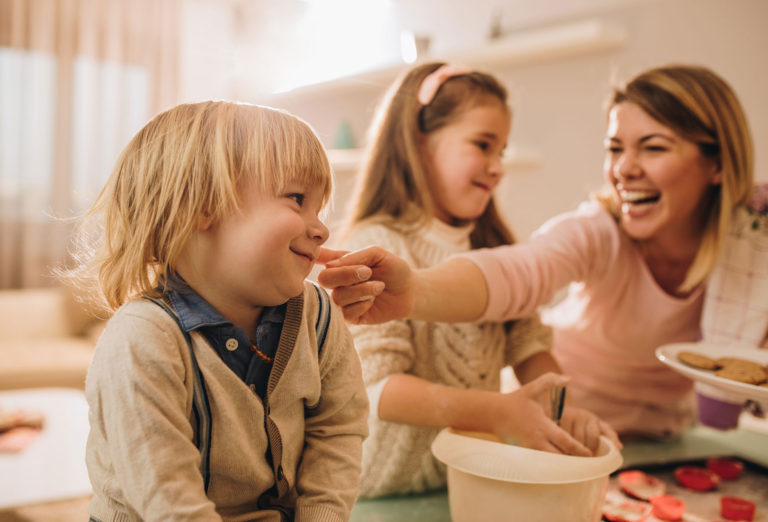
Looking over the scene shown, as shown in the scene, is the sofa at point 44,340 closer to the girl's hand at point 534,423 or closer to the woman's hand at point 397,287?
the woman's hand at point 397,287

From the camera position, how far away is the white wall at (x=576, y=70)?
1619 millimetres

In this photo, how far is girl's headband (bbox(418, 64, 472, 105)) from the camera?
97 cm

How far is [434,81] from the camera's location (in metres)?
0.97

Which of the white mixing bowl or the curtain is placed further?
the curtain

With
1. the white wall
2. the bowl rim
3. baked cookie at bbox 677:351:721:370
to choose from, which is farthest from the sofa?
baked cookie at bbox 677:351:721:370

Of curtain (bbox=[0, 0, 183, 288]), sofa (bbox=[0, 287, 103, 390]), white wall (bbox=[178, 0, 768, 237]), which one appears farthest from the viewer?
curtain (bbox=[0, 0, 183, 288])

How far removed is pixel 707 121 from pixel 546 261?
39cm

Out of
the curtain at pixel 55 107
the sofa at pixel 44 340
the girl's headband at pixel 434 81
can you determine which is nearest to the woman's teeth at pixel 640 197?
the girl's headband at pixel 434 81

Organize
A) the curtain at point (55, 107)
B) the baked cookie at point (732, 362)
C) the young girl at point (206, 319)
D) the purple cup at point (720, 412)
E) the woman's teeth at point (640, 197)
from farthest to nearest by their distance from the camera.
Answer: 1. the curtain at point (55, 107)
2. the purple cup at point (720, 412)
3. the woman's teeth at point (640, 197)
4. the baked cookie at point (732, 362)
5. the young girl at point (206, 319)

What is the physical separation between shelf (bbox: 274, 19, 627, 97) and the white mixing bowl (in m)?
1.08

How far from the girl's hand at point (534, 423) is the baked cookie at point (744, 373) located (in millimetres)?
225

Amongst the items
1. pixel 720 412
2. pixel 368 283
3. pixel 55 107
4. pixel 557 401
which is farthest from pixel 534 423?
pixel 55 107

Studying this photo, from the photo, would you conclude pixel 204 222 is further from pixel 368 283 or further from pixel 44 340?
pixel 44 340

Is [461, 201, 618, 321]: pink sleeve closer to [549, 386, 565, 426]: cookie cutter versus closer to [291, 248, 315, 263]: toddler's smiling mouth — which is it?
[549, 386, 565, 426]: cookie cutter
